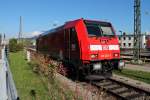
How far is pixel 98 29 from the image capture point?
1496 centimetres

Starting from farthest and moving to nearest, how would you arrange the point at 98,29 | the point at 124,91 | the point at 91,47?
the point at 98,29
the point at 91,47
the point at 124,91

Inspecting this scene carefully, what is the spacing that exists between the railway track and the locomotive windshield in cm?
241

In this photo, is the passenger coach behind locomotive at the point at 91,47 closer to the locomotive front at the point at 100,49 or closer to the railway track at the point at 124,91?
the locomotive front at the point at 100,49

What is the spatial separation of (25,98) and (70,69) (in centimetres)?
714

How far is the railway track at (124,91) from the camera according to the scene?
10.2 meters

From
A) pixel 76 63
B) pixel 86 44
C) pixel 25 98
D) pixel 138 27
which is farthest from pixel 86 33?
pixel 138 27

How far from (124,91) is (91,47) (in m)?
3.29

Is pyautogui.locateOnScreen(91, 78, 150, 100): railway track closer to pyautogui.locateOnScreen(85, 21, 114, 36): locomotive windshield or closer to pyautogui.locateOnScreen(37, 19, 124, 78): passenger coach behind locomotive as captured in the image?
pyautogui.locateOnScreen(37, 19, 124, 78): passenger coach behind locomotive

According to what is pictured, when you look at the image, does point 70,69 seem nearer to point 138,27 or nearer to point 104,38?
point 104,38

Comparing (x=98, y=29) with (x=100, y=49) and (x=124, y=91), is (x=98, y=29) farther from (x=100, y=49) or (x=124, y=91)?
(x=124, y=91)

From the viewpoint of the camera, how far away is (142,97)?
396 inches

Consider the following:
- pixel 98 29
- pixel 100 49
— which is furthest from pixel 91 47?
pixel 98 29

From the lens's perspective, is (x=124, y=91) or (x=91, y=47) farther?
(x=91, y=47)

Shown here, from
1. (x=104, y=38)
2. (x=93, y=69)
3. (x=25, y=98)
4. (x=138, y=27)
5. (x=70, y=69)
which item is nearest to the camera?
(x=25, y=98)
